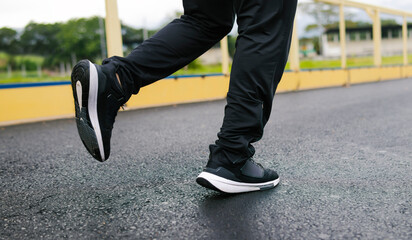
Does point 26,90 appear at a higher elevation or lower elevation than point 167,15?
lower

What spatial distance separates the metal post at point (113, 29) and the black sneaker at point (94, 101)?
3983 millimetres

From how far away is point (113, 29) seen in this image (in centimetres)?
503

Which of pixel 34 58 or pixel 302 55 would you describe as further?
pixel 34 58

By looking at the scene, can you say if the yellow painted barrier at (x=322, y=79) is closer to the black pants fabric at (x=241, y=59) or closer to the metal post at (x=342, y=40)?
the metal post at (x=342, y=40)

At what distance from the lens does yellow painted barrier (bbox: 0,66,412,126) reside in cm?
407

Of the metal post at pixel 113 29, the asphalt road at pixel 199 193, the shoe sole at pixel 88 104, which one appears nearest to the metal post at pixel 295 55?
the metal post at pixel 113 29

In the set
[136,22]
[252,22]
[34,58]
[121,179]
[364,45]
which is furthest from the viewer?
[34,58]

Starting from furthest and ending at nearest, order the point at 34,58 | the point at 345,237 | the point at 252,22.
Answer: the point at 34,58 < the point at 252,22 < the point at 345,237

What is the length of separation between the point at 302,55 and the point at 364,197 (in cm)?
794

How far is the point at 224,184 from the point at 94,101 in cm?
50

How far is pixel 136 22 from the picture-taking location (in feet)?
20.7

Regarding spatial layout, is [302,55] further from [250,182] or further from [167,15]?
[250,182]

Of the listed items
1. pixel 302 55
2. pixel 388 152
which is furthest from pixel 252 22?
pixel 302 55

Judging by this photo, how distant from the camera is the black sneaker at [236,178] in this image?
45.1 inches
